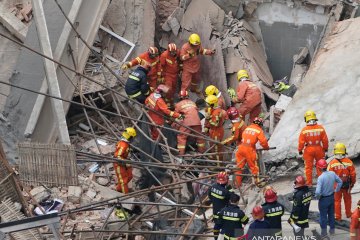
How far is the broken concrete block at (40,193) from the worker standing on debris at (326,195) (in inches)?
227

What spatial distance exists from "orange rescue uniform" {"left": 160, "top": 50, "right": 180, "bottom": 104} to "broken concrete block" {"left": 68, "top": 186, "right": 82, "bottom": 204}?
3703mm

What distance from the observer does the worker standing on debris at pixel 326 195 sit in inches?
594

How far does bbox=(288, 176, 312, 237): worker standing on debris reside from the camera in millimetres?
14773

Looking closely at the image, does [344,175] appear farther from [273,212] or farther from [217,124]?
[217,124]

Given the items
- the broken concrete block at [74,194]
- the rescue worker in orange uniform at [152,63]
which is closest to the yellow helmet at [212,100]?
the rescue worker in orange uniform at [152,63]

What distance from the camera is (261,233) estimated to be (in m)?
14.4

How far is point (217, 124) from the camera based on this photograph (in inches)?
766

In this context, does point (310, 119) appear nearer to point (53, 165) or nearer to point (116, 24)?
point (53, 165)

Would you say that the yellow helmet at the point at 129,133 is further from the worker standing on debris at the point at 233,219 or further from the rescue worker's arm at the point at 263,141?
the worker standing on debris at the point at 233,219

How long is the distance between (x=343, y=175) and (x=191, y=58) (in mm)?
6516

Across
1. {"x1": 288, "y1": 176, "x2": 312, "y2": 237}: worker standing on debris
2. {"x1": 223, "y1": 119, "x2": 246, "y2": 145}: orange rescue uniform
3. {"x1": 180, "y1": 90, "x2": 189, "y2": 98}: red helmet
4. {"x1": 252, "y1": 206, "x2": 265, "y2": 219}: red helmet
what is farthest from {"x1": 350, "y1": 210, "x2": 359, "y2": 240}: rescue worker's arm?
{"x1": 180, "y1": 90, "x2": 189, "y2": 98}: red helmet

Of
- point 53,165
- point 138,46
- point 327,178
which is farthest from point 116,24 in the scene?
point 327,178

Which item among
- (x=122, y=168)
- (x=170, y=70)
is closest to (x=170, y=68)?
(x=170, y=70)

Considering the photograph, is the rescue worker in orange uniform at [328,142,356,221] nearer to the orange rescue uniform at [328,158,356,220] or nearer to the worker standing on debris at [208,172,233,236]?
the orange rescue uniform at [328,158,356,220]
